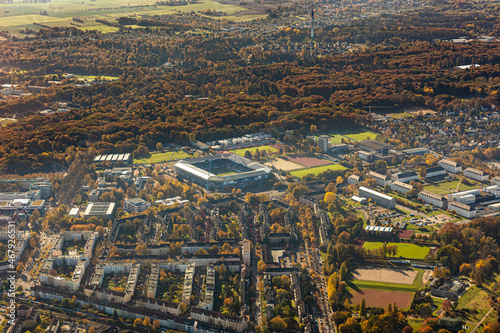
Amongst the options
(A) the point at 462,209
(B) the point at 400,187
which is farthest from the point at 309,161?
(A) the point at 462,209

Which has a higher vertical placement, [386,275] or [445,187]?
[386,275]

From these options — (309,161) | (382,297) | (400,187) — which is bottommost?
(309,161)

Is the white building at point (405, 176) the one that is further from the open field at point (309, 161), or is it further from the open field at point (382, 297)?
the open field at point (382, 297)

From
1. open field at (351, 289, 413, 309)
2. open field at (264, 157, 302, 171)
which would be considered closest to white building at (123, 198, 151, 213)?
open field at (264, 157, 302, 171)

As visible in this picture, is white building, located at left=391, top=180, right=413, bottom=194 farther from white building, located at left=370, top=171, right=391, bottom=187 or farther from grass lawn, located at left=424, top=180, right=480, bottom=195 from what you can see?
grass lawn, located at left=424, top=180, right=480, bottom=195

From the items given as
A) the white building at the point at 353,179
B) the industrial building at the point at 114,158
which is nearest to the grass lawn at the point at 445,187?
the white building at the point at 353,179

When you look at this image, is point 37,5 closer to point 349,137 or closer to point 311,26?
point 311,26

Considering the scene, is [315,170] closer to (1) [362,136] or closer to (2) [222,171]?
(2) [222,171]
